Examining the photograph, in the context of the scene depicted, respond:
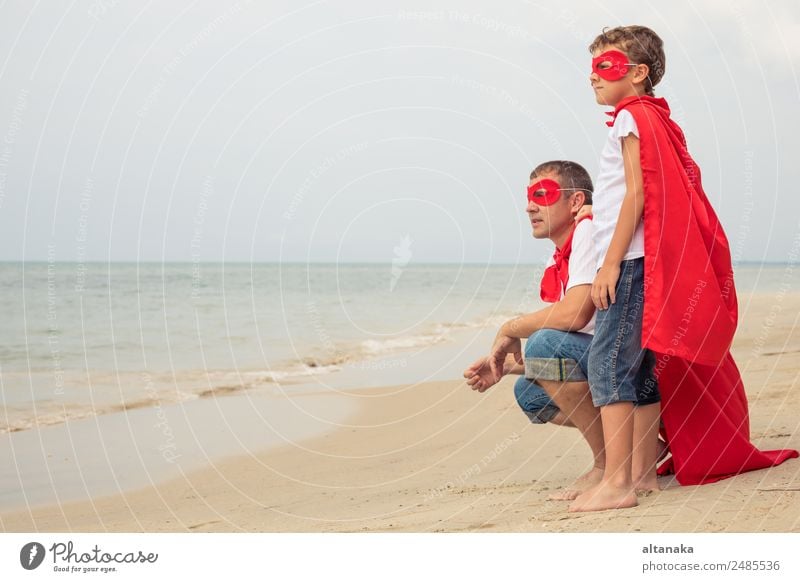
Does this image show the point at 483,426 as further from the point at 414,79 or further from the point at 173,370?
the point at 173,370

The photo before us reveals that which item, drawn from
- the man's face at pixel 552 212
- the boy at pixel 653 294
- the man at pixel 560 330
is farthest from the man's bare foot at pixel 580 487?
the man's face at pixel 552 212

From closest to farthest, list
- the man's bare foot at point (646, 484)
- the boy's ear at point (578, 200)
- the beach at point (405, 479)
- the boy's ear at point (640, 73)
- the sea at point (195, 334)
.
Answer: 1. the beach at point (405, 479)
2. the boy's ear at point (640, 73)
3. the man's bare foot at point (646, 484)
4. the boy's ear at point (578, 200)
5. the sea at point (195, 334)

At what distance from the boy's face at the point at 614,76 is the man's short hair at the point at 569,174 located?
1.33 feet

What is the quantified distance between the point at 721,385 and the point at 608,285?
0.78 metres

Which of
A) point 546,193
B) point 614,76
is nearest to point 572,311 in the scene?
point 546,193

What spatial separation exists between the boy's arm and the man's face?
0.51 meters

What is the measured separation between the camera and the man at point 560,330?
3781 mm

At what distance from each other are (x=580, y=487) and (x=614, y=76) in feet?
6.25

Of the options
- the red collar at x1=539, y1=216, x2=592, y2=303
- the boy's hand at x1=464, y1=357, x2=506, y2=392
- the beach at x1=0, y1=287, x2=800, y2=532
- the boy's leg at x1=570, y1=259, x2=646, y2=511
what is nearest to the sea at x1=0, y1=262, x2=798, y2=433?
the beach at x1=0, y1=287, x2=800, y2=532

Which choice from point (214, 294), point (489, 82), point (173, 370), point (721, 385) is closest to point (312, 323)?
point (173, 370)

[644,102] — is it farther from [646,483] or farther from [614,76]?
[646,483]

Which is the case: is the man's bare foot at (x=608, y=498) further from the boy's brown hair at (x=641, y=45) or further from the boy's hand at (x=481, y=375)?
the boy's brown hair at (x=641, y=45)

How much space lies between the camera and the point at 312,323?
52.0 feet

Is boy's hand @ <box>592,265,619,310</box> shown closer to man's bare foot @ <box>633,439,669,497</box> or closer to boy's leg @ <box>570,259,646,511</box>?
boy's leg @ <box>570,259,646,511</box>
